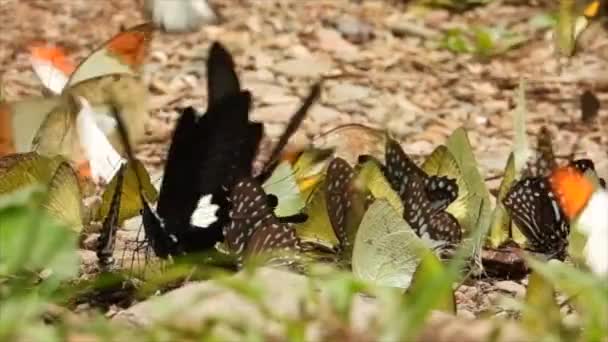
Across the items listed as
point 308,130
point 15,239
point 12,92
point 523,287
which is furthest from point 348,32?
point 15,239

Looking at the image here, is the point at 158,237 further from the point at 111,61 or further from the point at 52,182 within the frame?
the point at 111,61

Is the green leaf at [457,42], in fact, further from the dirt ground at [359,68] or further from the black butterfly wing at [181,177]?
the black butterfly wing at [181,177]

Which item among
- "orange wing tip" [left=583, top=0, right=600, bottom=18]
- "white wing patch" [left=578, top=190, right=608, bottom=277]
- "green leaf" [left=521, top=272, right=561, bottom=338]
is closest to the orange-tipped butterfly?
"white wing patch" [left=578, top=190, right=608, bottom=277]

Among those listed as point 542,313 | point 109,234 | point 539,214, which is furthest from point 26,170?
point 542,313

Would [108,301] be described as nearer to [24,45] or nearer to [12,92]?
[12,92]

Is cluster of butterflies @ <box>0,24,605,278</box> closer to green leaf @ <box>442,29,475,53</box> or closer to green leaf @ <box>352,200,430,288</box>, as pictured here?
green leaf @ <box>352,200,430,288</box>

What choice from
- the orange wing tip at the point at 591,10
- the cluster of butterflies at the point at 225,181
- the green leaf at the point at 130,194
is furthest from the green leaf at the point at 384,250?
the orange wing tip at the point at 591,10
